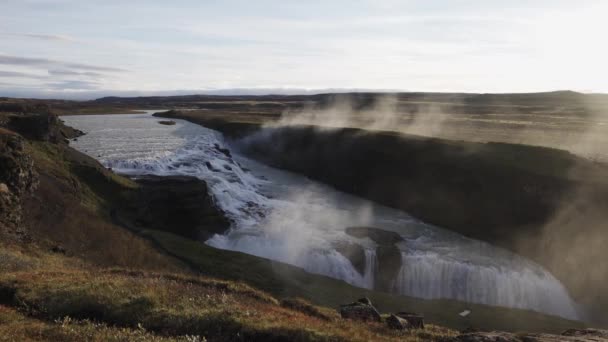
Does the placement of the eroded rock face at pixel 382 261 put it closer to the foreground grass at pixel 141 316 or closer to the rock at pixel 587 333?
the foreground grass at pixel 141 316

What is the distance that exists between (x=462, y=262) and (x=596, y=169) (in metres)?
19.9

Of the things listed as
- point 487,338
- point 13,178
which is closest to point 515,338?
point 487,338

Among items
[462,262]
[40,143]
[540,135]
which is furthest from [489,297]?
[540,135]

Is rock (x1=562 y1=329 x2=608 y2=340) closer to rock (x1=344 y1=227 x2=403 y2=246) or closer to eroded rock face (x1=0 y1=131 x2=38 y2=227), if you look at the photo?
rock (x1=344 y1=227 x2=403 y2=246)

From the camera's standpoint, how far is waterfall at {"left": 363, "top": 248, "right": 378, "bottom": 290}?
39156 millimetres

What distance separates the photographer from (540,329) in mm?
29094

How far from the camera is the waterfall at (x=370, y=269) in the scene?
1542 inches

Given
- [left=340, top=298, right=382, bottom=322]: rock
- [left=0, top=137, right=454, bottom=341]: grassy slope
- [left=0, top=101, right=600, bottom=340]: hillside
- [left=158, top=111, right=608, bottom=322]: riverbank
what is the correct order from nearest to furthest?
[left=0, top=137, right=454, bottom=341]: grassy slope, [left=0, top=101, right=600, bottom=340]: hillside, [left=340, top=298, right=382, bottom=322]: rock, [left=158, top=111, right=608, bottom=322]: riverbank

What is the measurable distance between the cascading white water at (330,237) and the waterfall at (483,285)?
0.08 m

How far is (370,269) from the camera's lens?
130 ft

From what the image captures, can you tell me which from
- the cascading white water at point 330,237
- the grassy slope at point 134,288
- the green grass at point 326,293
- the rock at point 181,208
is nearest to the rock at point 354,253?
the cascading white water at point 330,237

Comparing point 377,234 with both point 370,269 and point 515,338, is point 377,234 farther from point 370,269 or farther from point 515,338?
point 515,338

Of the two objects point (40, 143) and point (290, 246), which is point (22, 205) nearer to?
point (40, 143)

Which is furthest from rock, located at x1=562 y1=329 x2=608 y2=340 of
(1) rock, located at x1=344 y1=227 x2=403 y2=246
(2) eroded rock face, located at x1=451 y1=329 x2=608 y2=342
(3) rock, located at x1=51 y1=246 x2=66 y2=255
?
(1) rock, located at x1=344 y1=227 x2=403 y2=246
